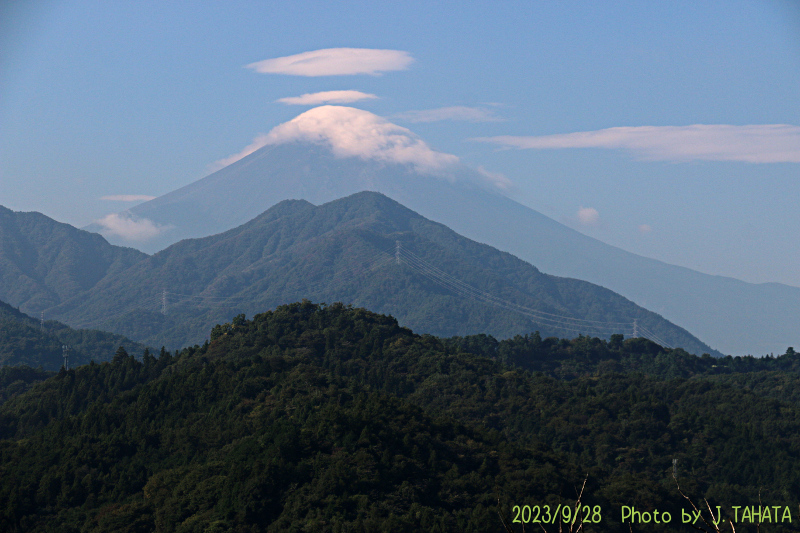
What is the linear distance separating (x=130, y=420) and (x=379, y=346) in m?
40.2

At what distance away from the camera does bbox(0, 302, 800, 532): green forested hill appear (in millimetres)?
53688

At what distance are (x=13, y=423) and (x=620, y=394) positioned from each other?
2472 inches

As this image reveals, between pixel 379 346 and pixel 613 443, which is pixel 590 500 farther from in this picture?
pixel 379 346

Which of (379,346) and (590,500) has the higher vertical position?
(379,346)

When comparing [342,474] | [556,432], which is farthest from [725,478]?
[342,474]

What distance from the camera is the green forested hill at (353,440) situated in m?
53.7

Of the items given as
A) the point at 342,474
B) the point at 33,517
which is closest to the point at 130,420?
the point at 33,517

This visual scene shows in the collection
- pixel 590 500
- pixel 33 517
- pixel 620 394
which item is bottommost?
pixel 33 517

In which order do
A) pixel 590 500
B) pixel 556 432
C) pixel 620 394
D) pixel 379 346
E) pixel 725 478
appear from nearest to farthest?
pixel 590 500, pixel 725 478, pixel 556 432, pixel 620 394, pixel 379 346

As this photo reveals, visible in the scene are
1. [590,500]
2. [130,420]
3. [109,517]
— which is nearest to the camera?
[109,517]

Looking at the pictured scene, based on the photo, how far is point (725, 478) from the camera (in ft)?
277

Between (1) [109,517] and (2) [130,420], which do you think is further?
(2) [130,420]

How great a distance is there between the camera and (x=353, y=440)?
58.7 metres

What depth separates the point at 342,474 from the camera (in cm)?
5434
